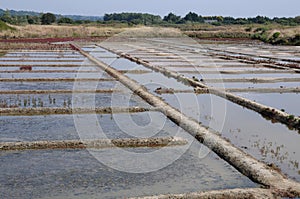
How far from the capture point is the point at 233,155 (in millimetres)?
6598

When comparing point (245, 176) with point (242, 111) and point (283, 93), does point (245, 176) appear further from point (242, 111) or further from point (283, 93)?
point (283, 93)

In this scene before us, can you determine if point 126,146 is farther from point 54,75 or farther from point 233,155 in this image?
point 54,75

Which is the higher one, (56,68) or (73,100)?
(56,68)

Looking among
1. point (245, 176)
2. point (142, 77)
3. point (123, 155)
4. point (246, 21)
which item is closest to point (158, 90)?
point (142, 77)

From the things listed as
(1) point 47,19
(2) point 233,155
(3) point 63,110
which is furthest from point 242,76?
(1) point 47,19

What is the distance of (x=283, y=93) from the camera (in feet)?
41.3

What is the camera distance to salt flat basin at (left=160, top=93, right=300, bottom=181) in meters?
6.79

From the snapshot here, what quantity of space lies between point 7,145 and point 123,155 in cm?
190

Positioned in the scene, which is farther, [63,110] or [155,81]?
[155,81]

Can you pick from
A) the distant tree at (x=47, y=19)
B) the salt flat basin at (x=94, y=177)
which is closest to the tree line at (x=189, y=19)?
the distant tree at (x=47, y=19)

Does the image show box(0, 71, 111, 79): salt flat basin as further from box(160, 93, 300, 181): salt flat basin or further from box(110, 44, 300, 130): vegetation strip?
box(160, 93, 300, 181): salt flat basin

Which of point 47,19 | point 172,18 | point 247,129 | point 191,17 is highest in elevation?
point 191,17

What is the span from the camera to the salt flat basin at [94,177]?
5.32 meters

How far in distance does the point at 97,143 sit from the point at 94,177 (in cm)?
141
